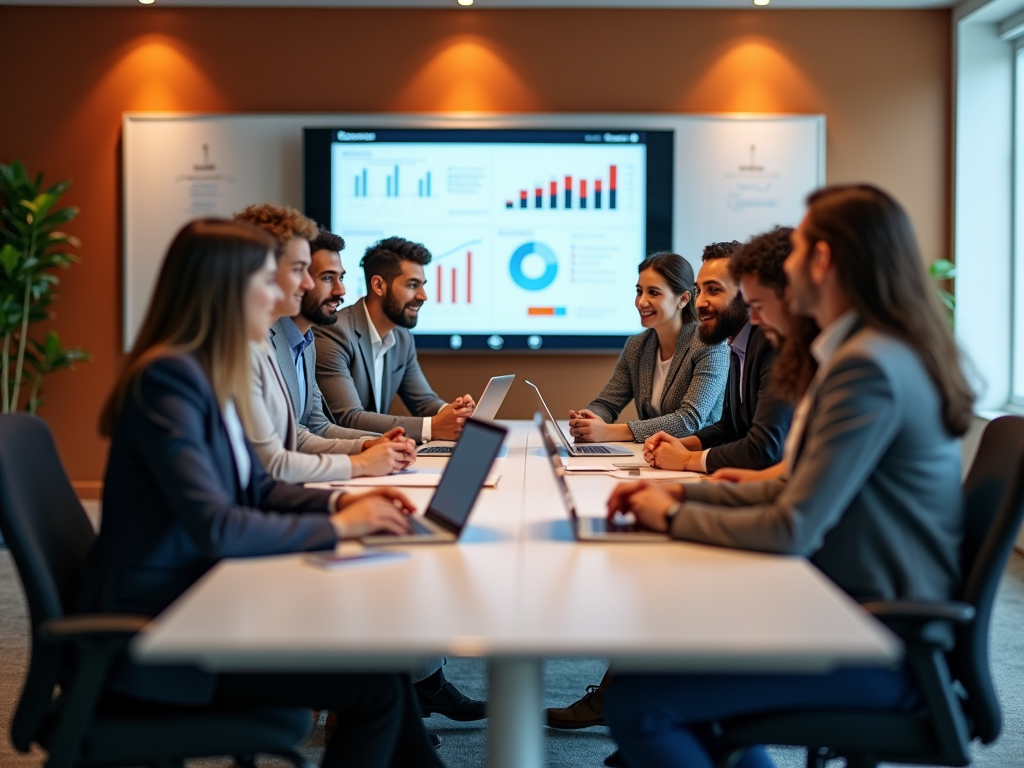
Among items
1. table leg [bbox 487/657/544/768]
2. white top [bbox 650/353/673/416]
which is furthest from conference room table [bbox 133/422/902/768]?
white top [bbox 650/353/673/416]

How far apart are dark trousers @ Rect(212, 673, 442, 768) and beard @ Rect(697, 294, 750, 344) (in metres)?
1.90

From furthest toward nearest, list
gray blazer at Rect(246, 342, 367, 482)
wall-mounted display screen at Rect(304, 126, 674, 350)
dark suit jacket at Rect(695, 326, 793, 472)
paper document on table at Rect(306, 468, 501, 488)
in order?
wall-mounted display screen at Rect(304, 126, 674, 350) → dark suit jacket at Rect(695, 326, 793, 472) → paper document on table at Rect(306, 468, 501, 488) → gray blazer at Rect(246, 342, 367, 482)

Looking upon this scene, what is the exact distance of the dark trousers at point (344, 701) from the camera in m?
1.74

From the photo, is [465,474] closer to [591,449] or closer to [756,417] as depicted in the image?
[756,417]

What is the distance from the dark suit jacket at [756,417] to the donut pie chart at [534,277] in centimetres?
270

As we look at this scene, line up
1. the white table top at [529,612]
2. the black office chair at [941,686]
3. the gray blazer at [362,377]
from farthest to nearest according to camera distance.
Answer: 1. the gray blazer at [362,377]
2. the black office chair at [941,686]
3. the white table top at [529,612]

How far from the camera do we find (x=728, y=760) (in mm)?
1646

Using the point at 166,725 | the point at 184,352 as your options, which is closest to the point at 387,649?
the point at 166,725

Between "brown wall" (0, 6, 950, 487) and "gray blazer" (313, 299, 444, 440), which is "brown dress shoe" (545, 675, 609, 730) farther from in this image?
"brown wall" (0, 6, 950, 487)

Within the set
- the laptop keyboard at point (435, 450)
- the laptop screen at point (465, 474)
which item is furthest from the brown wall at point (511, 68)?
the laptop screen at point (465, 474)

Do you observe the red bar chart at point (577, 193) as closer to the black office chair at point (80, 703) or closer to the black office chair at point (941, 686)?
the black office chair at point (941, 686)

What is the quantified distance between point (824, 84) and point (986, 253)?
1.28 meters

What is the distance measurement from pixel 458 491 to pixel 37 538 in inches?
29.1

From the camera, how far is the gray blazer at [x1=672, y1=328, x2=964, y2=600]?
1.64 metres
